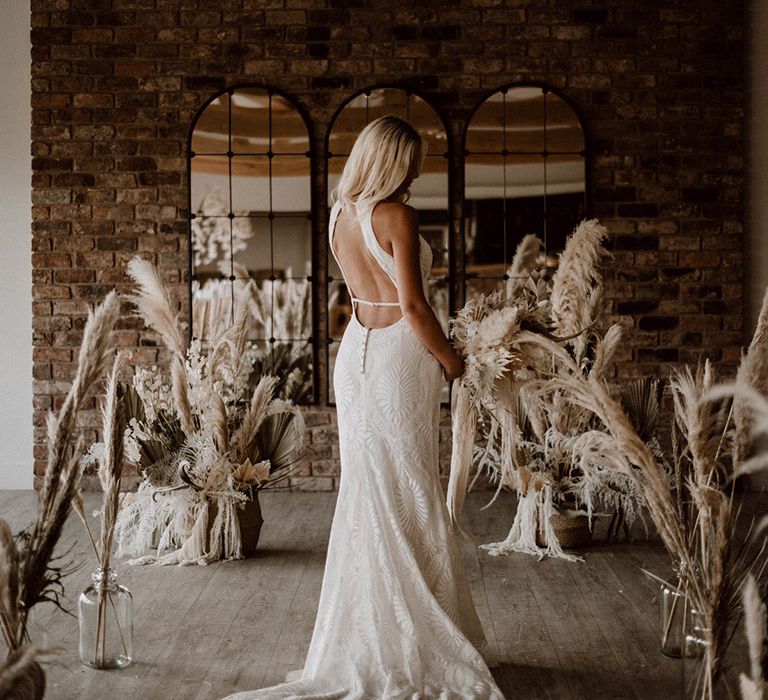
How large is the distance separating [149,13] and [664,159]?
330 cm

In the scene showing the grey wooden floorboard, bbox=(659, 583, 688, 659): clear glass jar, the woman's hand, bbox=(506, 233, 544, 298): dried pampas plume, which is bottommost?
the grey wooden floorboard

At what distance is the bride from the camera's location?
2639 mm

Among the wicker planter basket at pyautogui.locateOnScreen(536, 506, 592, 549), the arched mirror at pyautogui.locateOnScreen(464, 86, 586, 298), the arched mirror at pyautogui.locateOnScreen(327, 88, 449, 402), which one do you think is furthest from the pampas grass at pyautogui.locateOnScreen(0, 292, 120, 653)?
the arched mirror at pyautogui.locateOnScreen(464, 86, 586, 298)

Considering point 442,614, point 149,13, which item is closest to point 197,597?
point 442,614

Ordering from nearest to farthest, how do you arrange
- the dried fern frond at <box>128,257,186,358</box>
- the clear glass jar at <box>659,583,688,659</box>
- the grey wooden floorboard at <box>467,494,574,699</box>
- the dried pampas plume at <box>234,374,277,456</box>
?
the grey wooden floorboard at <box>467,494,574,699</box>
the clear glass jar at <box>659,583,688,659</box>
the dried fern frond at <box>128,257,186,358</box>
the dried pampas plume at <box>234,374,277,456</box>

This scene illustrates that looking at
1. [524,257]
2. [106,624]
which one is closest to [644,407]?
[524,257]

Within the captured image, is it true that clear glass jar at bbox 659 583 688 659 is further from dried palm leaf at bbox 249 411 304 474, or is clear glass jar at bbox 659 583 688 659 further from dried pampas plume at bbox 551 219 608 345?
dried palm leaf at bbox 249 411 304 474

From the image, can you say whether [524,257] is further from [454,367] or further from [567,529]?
[454,367]

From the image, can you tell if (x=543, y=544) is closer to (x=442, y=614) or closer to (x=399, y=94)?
(x=442, y=614)

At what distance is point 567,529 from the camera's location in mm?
4324

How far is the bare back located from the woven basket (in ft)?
6.17

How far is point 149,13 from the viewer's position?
577 cm

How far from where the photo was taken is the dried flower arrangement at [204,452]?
13.5 feet

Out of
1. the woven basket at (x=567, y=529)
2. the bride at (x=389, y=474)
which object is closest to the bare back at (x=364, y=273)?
the bride at (x=389, y=474)
